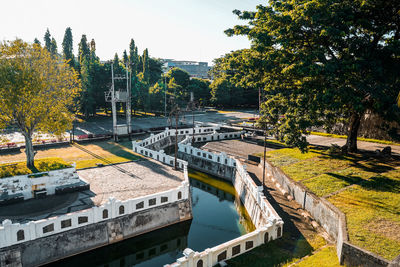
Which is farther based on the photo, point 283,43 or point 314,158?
point 314,158

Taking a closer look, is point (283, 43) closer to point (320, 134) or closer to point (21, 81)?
point (21, 81)

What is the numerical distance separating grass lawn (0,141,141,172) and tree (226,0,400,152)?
700 inches

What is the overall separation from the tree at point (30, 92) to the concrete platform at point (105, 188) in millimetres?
4840

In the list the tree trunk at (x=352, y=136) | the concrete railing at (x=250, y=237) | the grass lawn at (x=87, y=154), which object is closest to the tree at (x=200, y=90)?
the grass lawn at (x=87, y=154)

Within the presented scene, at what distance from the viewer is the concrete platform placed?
18.5 m

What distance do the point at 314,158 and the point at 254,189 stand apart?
10714 millimetres

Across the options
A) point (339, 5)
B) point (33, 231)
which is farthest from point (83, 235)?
point (339, 5)

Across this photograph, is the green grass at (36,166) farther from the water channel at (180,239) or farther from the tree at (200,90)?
the tree at (200,90)

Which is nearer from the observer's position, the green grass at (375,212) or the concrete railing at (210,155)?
the green grass at (375,212)

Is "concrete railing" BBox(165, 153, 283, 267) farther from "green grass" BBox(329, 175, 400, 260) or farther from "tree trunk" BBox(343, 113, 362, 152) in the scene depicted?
"tree trunk" BBox(343, 113, 362, 152)

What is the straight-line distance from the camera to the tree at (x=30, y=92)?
23328 millimetres

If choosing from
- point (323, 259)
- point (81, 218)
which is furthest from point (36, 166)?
point (323, 259)

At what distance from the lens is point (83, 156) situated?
32.8 m

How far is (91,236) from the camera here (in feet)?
58.3
